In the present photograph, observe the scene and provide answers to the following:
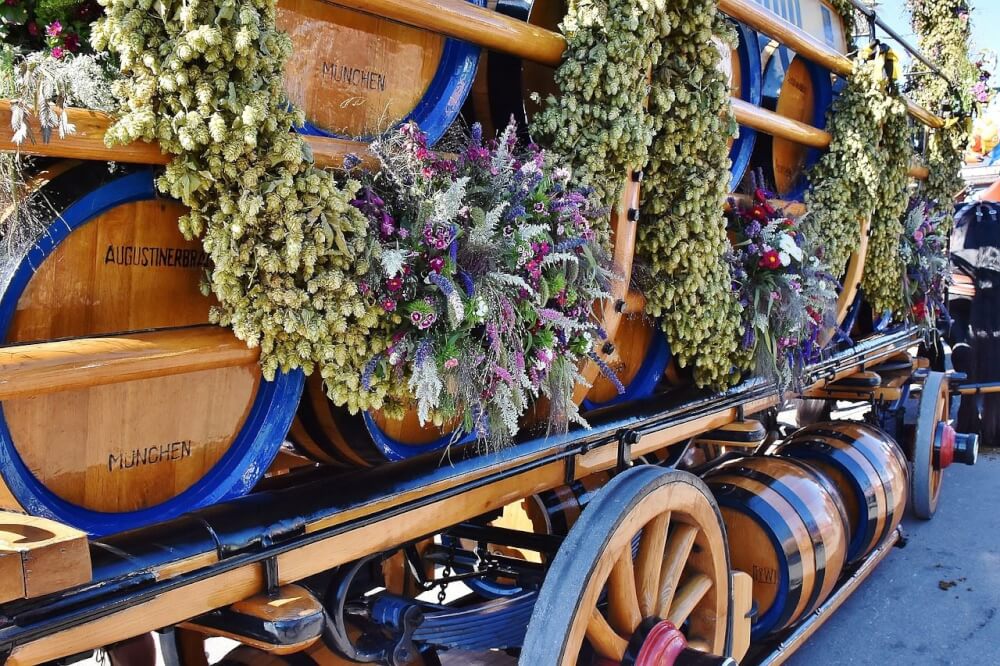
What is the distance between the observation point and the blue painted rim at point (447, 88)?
6.23 ft

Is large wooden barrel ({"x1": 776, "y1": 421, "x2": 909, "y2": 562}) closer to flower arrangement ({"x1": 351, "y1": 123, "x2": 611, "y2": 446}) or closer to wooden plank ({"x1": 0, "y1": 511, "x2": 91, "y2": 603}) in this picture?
flower arrangement ({"x1": 351, "y1": 123, "x2": 611, "y2": 446})

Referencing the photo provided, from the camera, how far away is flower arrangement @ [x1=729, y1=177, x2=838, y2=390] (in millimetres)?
2826

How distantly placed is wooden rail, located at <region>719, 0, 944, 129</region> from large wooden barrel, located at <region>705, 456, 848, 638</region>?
168 cm

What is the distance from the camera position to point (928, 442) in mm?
4816

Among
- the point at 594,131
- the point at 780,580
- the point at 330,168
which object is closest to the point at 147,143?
the point at 330,168

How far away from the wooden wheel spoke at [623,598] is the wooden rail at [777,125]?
57.3 inches

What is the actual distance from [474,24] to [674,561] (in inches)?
61.1

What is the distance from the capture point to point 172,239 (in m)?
1.53

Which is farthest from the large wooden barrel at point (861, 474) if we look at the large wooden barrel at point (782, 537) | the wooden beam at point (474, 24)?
the wooden beam at point (474, 24)

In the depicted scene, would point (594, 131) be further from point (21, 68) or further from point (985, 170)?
point (985, 170)

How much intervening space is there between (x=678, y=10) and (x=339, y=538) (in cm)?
167

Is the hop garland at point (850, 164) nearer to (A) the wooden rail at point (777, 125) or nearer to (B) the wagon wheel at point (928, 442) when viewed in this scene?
(A) the wooden rail at point (777, 125)

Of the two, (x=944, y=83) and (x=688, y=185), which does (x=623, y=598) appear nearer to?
(x=688, y=185)

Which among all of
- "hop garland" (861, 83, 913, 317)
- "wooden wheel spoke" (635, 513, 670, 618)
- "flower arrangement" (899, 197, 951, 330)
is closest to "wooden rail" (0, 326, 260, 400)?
"wooden wheel spoke" (635, 513, 670, 618)
